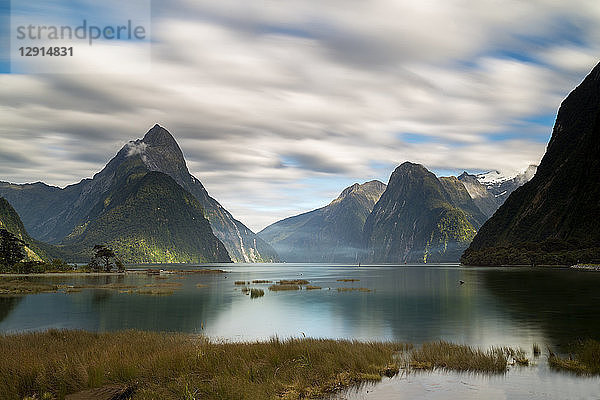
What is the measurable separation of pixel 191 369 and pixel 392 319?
3340cm

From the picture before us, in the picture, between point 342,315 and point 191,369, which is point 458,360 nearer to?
point 191,369

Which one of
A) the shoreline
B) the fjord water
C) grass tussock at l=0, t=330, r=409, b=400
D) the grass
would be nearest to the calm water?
the fjord water

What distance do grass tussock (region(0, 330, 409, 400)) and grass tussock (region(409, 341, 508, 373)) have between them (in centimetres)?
169

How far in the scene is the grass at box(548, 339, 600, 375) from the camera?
25.4m

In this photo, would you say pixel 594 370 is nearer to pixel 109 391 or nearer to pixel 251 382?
pixel 251 382

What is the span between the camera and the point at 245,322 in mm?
52312

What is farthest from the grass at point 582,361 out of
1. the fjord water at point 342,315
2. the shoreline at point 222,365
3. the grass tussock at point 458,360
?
the fjord water at point 342,315

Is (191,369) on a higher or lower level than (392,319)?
higher

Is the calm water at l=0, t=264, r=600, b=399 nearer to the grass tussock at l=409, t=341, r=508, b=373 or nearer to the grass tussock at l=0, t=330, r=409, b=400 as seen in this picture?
the grass tussock at l=409, t=341, r=508, b=373

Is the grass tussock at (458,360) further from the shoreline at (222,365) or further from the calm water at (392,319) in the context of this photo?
the calm water at (392,319)

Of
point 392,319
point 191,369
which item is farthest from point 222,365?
point 392,319

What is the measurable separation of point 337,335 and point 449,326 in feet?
38.2

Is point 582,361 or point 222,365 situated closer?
point 222,365

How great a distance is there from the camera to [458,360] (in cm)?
2781
